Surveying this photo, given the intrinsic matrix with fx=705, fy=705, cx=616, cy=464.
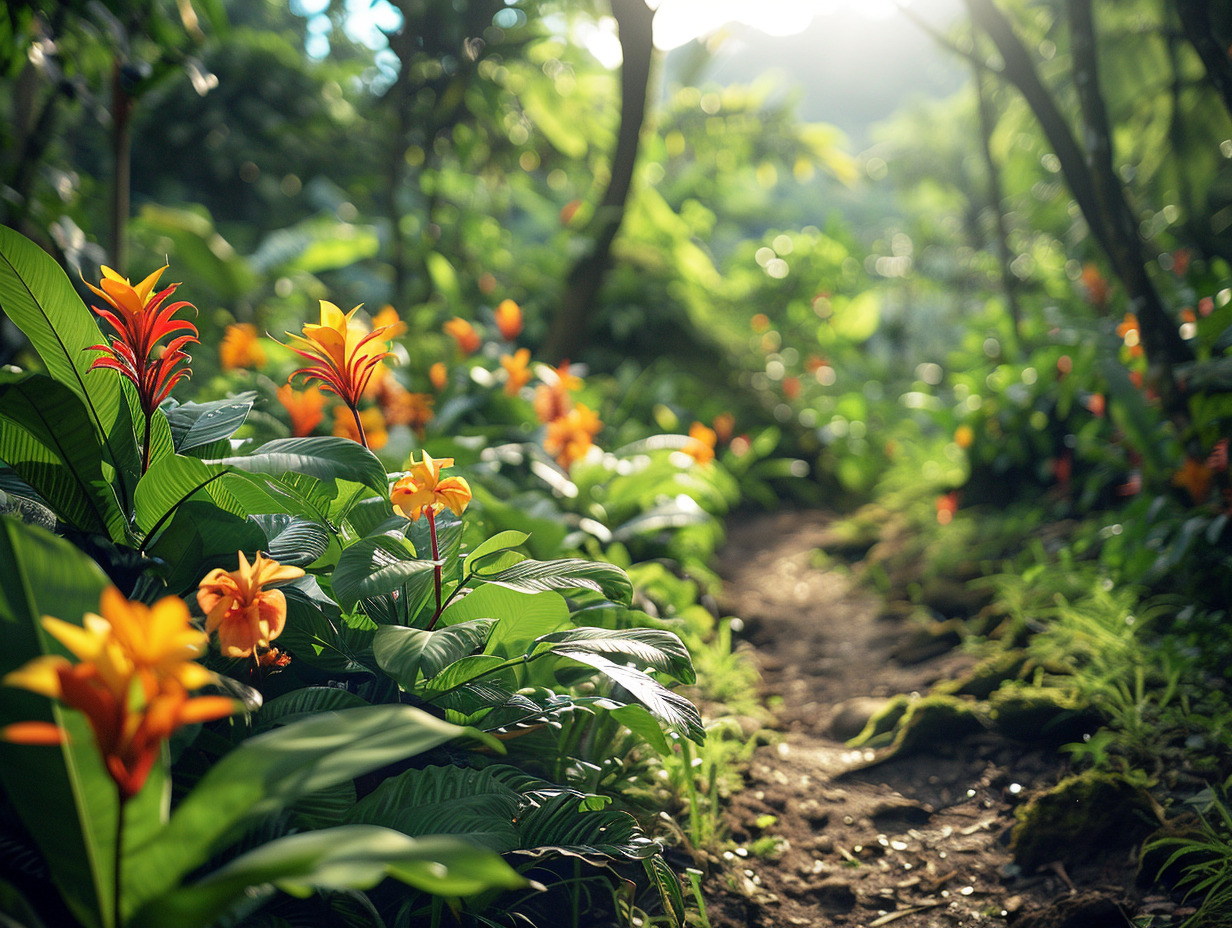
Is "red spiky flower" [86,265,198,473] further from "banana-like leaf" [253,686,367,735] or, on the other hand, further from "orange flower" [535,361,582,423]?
"orange flower" [535,361,582,423]

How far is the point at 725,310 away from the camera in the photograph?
738cm

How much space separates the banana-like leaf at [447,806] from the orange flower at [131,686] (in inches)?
19.7

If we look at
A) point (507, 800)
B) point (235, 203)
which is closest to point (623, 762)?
point (507, 800)

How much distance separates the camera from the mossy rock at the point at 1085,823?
1521mm

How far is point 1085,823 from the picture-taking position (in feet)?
5.09

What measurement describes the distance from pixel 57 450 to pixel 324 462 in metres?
0.46

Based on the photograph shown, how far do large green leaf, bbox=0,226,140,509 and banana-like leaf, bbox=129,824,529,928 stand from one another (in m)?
0.88

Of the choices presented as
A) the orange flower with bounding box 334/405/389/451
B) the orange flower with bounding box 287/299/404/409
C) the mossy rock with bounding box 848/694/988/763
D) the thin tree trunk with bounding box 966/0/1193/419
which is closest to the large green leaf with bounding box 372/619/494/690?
the orange flower with bounding box 287/299/404/409

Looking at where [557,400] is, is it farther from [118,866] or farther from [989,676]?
[118,866]

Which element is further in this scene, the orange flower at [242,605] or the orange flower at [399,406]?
the orange flower at [399,406]

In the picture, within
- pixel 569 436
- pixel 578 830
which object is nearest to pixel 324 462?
pixel 578 830

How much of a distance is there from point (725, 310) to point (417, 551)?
6.41 m

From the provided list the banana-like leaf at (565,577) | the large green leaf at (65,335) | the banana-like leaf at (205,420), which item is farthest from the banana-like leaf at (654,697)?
the large green leaf at (65,335)

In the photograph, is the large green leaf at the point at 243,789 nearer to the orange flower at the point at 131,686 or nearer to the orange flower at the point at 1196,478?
the orange flower at the point at 131,686
